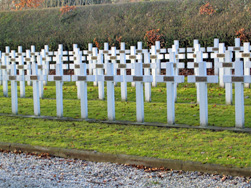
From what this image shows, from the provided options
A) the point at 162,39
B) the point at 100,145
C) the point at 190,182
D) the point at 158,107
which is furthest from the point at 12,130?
the point at 162,39

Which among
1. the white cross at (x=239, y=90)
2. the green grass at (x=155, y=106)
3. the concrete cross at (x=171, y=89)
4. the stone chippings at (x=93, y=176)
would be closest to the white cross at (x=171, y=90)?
the concrete cross at (x=171, y=89)

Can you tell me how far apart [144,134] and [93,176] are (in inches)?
96.5

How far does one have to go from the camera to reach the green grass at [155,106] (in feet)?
32.5

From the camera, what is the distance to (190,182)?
5688 mm

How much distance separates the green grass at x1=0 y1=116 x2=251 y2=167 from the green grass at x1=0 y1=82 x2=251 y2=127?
97 cm

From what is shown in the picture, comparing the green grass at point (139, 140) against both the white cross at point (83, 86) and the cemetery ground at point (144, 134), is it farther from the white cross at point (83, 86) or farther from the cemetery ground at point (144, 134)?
the white cross at point (83, 86)

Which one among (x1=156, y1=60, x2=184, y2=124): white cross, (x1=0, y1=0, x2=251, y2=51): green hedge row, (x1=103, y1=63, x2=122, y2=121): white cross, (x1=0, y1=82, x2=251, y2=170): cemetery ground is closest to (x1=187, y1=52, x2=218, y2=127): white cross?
(x1=156, y1=60, x2=184, y2=124): white cross

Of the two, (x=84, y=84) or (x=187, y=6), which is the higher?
(x=187, y=6)

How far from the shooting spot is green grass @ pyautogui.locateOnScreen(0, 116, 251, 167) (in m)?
6.68

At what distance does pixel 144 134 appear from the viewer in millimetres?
8422

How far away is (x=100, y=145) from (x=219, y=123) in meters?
2.76

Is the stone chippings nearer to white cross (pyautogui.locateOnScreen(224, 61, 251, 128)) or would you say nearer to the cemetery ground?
the cemetery ground

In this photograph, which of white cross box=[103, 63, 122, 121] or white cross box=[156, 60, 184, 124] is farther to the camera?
white cross box=[103, 63, 122, 121]

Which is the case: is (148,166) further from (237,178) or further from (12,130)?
(12,130)
